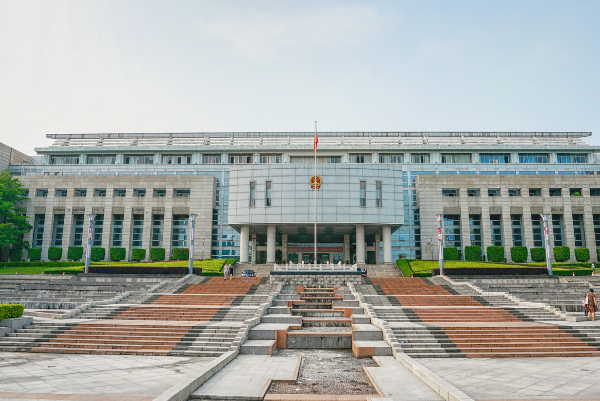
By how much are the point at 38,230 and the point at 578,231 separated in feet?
283

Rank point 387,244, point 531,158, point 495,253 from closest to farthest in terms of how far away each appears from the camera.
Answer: point 387,244 → point 495,253 → point 531,158

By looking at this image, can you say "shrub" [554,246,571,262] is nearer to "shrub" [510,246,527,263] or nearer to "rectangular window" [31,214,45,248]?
"shrub" [510,246,527,263]

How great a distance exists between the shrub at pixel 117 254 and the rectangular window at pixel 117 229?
12.8ft

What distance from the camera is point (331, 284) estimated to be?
125ft

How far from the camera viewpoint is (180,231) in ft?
221

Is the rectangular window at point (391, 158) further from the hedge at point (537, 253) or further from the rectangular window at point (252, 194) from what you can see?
the rectangular window at point (252, 194)

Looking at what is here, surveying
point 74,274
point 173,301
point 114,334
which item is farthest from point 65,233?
point 114,334

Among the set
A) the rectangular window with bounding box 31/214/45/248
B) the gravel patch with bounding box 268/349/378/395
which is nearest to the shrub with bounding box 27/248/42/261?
the rectangular window with bounding box 31/214/45/248

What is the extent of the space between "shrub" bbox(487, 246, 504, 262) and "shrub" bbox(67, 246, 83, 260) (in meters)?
60.9

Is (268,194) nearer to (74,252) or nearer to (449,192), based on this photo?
(449,192)

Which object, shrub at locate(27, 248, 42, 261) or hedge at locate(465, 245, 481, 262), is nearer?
hedge at locate(465, 245, 481, 262)

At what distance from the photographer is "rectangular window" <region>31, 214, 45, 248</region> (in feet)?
218

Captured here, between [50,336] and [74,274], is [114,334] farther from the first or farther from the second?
[74,274]

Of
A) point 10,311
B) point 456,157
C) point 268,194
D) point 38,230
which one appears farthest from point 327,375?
point 456,157
